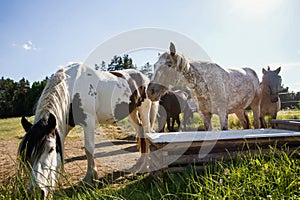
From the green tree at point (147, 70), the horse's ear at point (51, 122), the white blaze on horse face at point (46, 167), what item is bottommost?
the white blaze on horse face at point (46, 167)

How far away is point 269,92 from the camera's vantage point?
523cm

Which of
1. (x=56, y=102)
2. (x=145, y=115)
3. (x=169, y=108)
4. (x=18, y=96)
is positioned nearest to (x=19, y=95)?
(x=18, y=96)

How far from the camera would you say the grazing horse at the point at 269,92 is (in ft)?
16.5

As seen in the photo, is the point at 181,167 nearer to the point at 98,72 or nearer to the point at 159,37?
the point at 98,72

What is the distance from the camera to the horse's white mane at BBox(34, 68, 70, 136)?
2.49 metres

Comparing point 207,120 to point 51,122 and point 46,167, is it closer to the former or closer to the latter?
point 51,122

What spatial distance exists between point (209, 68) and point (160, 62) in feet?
2.75

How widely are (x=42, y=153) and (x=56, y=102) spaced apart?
0.82m

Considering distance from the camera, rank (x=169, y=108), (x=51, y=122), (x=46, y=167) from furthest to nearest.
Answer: (x=169, y=108)
(x=51, y=122)
(x=46, y=167)

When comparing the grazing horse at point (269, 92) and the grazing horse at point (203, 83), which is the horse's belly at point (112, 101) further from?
the grazing horse at point (269, 92)

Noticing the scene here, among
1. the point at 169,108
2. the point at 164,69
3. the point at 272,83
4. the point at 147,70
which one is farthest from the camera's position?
the point at 169,108

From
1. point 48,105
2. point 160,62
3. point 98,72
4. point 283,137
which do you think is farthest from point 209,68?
point 48,105

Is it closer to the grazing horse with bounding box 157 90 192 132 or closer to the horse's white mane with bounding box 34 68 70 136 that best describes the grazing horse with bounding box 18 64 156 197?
the horse's white mane with bounding box 34 68 70 136

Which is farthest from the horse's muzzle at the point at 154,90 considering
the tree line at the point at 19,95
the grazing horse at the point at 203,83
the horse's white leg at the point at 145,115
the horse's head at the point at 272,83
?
the tree line at the point at 19,95
